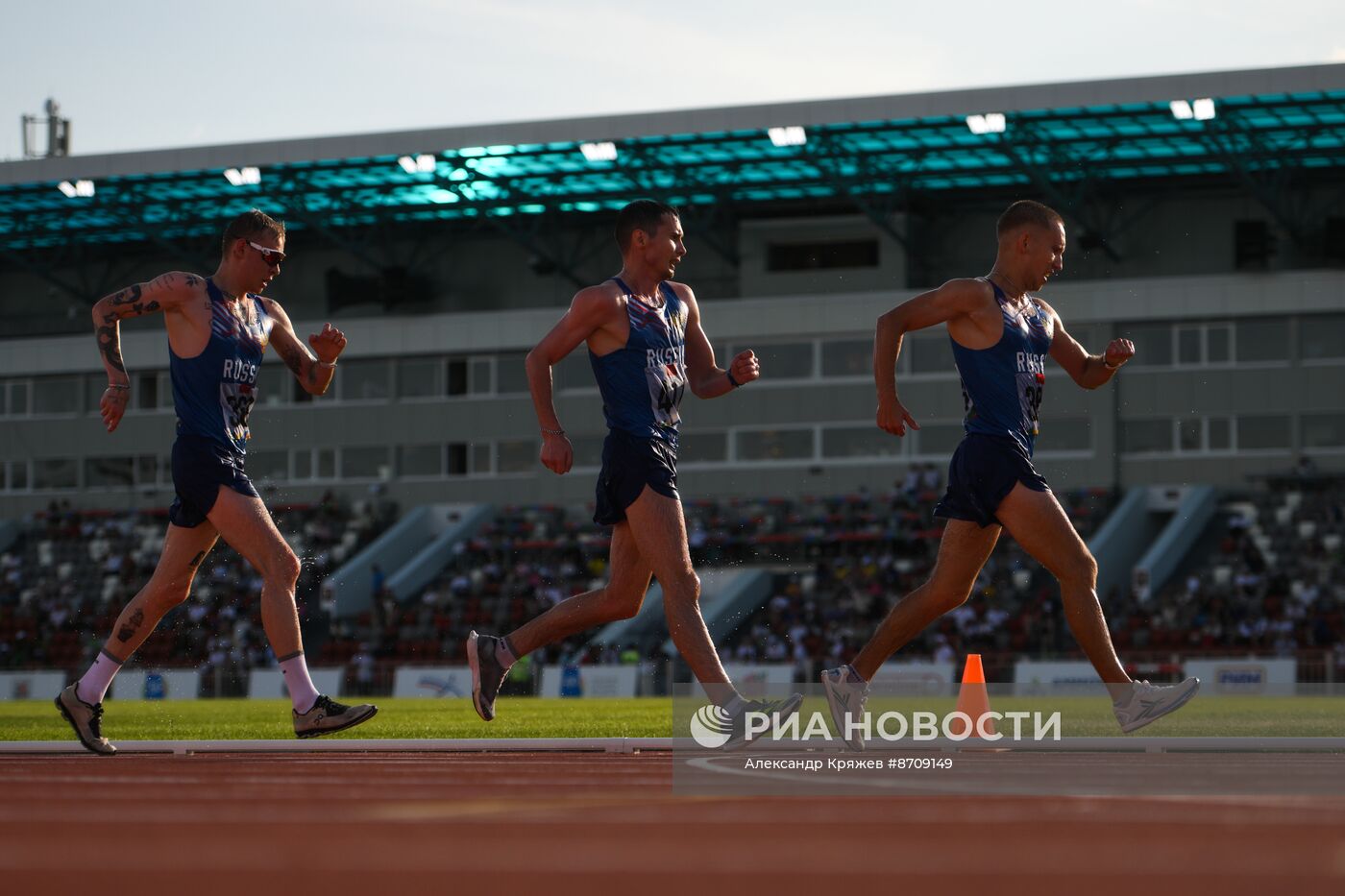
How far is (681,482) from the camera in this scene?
4584 cm

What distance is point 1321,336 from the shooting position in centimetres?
4419

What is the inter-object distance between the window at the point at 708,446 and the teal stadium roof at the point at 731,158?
5716 millimetres

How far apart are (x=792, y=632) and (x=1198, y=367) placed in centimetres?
1329

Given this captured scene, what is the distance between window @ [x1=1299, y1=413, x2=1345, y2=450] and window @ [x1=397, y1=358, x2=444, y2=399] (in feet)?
70.1

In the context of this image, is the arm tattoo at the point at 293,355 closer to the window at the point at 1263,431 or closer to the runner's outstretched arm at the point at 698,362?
the runner's outstretched arm at the point at 698,362

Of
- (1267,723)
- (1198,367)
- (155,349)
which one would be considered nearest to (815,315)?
(1198,367)

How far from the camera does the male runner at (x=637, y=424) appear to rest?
8.26 m

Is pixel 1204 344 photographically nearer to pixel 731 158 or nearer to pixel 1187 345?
pixel 1187 345

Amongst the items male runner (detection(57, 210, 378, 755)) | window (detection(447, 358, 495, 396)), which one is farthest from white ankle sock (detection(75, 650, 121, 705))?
window (detection(447, 358, 495, 396))

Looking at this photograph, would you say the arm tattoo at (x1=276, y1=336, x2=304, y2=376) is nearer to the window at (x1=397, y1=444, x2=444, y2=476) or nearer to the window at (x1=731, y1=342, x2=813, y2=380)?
the window at (x1=731, y1=342, x2=813, y2=380)

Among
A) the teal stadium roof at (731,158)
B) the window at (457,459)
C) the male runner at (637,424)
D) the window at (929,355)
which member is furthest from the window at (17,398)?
the male runner at (637,424)

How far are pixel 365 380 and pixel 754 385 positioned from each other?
1049cm

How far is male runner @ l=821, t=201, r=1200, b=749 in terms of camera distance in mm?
8281

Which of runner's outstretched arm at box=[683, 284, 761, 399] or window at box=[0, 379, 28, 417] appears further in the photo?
window at box=[0, 379, 28, 417]
